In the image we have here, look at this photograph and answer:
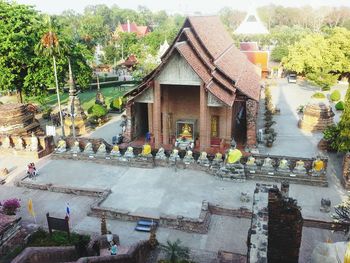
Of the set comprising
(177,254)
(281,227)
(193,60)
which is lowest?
(177,254)

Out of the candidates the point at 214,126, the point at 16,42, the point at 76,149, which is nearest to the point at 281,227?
the point at 214,126

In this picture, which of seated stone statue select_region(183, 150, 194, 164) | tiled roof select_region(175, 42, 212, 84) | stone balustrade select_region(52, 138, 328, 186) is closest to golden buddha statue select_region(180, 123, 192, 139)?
stone balustrade select_region(52, 138, 328, 186)

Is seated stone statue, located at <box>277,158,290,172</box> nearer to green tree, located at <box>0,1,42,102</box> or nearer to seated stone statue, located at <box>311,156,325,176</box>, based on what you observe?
seated stone statue, located at <box>311,156,325,176</box>

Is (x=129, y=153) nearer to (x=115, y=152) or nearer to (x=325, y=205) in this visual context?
(x=115, y=152)

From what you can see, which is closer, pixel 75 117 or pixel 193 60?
pixel 193 60

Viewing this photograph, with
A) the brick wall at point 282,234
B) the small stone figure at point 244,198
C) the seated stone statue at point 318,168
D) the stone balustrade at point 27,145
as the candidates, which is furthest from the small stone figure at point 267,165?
the stone balustrade at point 27,145

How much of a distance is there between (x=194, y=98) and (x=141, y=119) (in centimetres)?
452

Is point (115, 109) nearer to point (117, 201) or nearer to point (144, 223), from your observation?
point (117, 201)

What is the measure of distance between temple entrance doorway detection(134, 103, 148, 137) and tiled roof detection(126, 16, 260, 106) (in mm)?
2073

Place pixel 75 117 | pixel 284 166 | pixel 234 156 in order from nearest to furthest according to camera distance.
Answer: pixel 284 166 → pixel 234 156 → pixel 75 117

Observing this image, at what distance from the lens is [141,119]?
1123 inches

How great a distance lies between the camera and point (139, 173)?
74.5ft

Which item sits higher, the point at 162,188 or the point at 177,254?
the point at 177,254

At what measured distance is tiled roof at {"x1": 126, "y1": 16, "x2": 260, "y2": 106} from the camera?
2344 cm
